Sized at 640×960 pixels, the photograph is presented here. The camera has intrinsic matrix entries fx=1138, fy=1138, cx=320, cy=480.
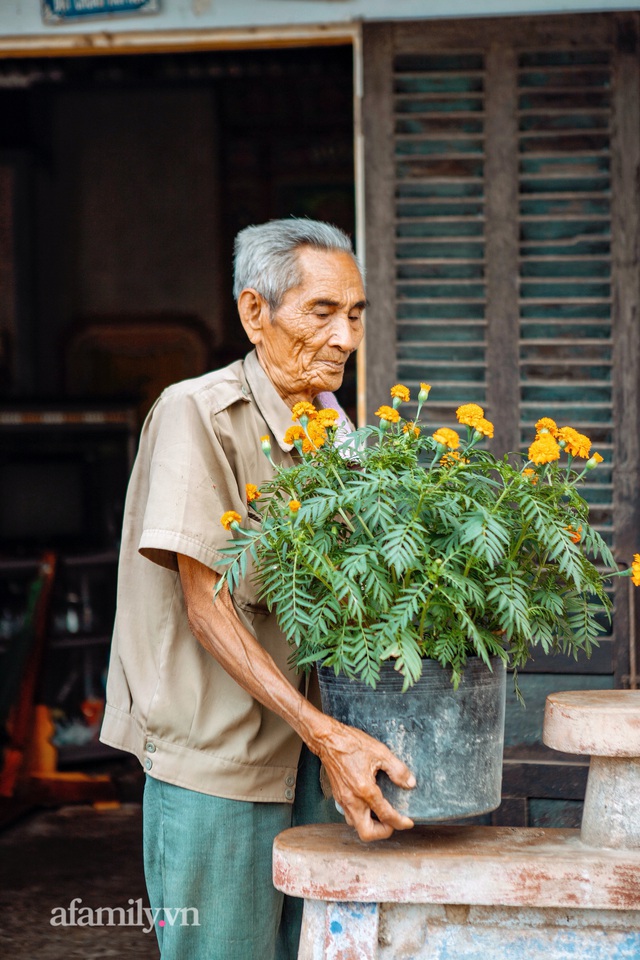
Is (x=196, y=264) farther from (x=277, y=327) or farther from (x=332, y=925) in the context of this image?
(x=332, y=925)

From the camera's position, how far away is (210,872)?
1.89 meters

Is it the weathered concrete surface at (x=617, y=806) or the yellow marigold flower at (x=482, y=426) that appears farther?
the weathered concrete surface at (x=617, y=806)

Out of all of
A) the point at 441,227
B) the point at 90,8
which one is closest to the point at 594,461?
the point at 441,227

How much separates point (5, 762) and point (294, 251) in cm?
354

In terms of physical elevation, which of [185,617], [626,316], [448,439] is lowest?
[185,617]

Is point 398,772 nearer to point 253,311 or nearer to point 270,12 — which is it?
point 253,311

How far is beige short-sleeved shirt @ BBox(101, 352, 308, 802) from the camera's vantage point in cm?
178

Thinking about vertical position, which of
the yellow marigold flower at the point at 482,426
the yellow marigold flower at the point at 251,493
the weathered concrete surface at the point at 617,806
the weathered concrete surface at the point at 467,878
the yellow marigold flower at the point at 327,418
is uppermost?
the yellow marigold flower at the point at 327,418

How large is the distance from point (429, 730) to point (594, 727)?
11.3 inches

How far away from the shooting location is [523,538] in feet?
5.23

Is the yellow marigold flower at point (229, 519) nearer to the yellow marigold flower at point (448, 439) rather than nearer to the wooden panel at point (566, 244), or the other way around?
the yellow marigold flower at point (448, 439)

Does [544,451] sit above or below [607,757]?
above

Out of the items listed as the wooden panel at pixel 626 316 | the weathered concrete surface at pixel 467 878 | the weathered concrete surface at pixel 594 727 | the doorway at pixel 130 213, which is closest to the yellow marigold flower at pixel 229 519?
the weathered concrete surface at pixel 467 878

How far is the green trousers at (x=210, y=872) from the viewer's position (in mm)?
1866
